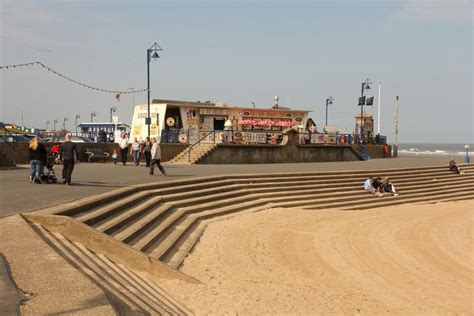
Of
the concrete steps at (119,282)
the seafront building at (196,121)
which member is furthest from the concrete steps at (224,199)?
the seafront building at (196,121)

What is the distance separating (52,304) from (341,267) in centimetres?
717

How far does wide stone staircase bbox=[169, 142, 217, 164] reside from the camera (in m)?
29.5

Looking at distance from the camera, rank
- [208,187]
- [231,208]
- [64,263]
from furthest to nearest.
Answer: [208,187]
[231,208]
[64,263]

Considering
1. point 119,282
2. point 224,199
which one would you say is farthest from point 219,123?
point 119,282

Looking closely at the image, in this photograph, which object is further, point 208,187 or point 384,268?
point 208,187

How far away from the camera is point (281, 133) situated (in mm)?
33938

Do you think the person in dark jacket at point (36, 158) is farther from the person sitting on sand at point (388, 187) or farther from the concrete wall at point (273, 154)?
the concrete wall at point (273, 154)

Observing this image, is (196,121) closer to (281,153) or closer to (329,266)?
(281,153)

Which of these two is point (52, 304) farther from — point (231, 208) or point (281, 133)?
point (281, 133)

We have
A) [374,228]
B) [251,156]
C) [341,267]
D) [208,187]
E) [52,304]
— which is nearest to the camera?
[52,304]

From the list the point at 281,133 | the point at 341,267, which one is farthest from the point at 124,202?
the point at 281,133

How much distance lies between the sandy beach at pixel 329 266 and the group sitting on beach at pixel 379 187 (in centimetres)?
489

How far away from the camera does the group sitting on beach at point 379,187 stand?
23584 millimetres

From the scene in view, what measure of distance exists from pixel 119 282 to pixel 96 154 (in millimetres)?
21128
